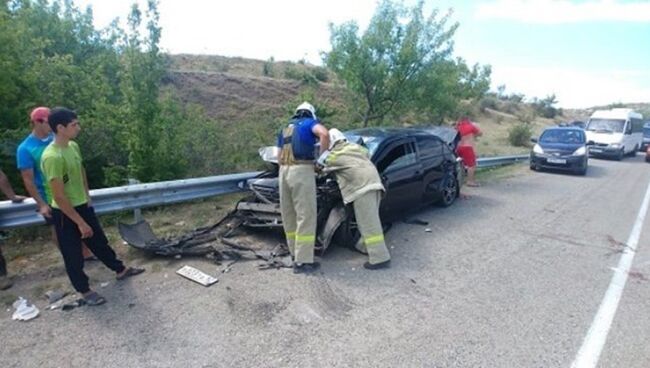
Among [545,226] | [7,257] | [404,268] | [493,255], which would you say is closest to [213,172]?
[7,257]

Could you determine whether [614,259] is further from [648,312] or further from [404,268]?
[404,268]

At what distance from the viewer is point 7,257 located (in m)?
4.84

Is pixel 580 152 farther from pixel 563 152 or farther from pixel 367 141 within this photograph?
pixel 367 141

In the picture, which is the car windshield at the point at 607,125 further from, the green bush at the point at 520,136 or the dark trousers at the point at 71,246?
the dark trousers at the point at 71,246

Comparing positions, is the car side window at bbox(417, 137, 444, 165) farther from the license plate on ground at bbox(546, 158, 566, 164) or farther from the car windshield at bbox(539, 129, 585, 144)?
the car windshield at bbox(539, 129, 585, 144)

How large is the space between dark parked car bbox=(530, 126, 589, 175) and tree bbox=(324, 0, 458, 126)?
192 inches

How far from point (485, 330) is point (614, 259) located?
3126mm

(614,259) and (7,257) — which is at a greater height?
(7,257)

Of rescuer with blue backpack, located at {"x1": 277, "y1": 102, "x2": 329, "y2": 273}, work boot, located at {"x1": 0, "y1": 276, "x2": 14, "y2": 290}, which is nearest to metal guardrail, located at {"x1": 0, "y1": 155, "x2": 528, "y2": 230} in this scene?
work boot, located at {"x1": 0, "y1": 276, "x2": 14, "y2": 290}

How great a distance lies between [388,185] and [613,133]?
19063 millimetres

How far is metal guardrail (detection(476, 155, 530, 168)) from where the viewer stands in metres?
13.3

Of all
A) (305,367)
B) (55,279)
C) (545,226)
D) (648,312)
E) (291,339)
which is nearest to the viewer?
(305,367)

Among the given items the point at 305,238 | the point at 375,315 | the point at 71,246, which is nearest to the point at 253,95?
the point at 305,238

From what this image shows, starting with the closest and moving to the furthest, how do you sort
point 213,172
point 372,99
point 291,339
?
point 291,339 → point 213,172 → point 372,99
